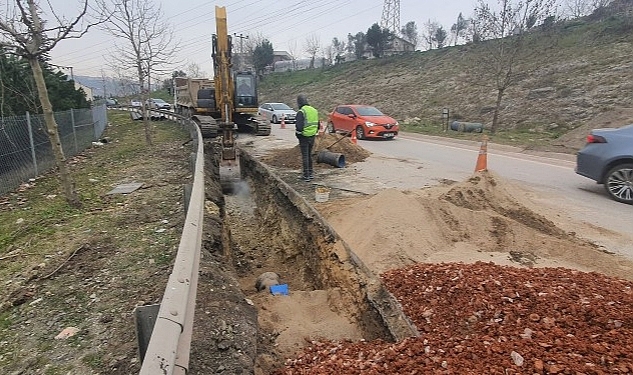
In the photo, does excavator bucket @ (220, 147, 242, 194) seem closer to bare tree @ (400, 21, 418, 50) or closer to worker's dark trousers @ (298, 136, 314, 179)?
worker's dark trousers @ (298, 136, 314, 179)

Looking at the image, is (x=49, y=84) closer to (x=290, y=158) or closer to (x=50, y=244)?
(x=290, y=158)

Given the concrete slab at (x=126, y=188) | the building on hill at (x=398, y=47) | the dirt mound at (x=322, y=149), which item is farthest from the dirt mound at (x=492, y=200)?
the building on hill at (x=398, y=47)

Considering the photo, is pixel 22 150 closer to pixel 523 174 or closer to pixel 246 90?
pixel 246 90

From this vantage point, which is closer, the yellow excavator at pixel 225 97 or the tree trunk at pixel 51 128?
the tree trunk at pixel 51 128

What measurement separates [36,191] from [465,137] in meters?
17.6

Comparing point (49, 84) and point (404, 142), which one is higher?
point (49, 84)

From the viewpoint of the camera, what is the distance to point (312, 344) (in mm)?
3471

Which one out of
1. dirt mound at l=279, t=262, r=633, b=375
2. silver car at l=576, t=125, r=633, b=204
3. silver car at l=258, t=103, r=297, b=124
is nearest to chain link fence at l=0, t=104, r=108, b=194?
dirt mound at l=279, t=262, r=633, b=375

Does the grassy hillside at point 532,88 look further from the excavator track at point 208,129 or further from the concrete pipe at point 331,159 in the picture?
the excavator track at point 208,129

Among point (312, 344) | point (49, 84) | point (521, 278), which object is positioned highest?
point (49, 84)

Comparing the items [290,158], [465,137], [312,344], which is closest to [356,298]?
[312,344]

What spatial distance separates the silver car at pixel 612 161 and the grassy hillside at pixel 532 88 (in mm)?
7223

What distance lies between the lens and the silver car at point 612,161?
795 cm

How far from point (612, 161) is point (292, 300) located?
7.37m
